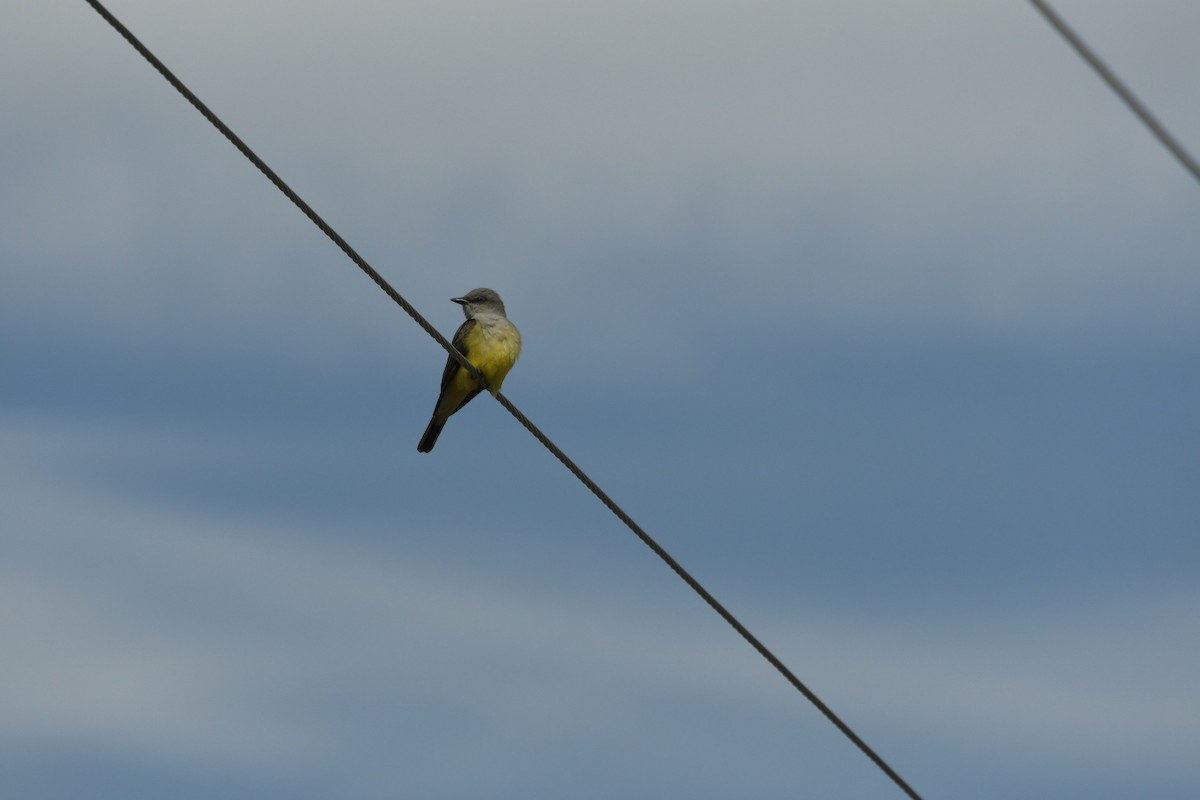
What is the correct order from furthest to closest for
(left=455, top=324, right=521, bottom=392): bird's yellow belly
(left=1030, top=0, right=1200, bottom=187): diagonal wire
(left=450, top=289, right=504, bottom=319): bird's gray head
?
(left=450, top=289, right=504, bottom=319): bird's gray head, (left=455, top=324, right=521, bottom=392): bird's yellow belly, (left=1030, top=0, right=1200, bottom=187): diagonal wire

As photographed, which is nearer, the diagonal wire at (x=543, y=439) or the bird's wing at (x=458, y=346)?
the diagonal wire at (x=543, y=439)

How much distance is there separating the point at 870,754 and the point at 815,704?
35 centimetres

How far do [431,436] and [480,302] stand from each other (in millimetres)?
1508

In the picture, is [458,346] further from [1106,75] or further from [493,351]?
[1106,75]

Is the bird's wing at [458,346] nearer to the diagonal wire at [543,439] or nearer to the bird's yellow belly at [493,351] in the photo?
the bird's yellow belly at [493,351]

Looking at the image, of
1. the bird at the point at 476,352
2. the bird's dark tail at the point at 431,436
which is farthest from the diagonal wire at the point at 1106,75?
the bird's dark tail at the point at 431,436

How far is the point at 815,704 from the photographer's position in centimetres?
667

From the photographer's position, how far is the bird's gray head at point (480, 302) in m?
14.1

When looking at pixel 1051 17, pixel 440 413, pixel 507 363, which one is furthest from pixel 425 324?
pixel 440 413

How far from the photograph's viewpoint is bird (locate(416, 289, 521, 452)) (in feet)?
43.6

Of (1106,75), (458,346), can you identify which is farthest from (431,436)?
(1106,75)

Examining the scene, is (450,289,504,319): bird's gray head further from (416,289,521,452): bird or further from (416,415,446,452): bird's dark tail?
(416,415,446,452): bird's dark tail

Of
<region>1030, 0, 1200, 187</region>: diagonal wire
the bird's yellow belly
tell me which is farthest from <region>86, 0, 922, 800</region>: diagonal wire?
the bird's yellow belly

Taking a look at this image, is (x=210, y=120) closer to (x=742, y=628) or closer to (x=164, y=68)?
(x=164, y=68)
